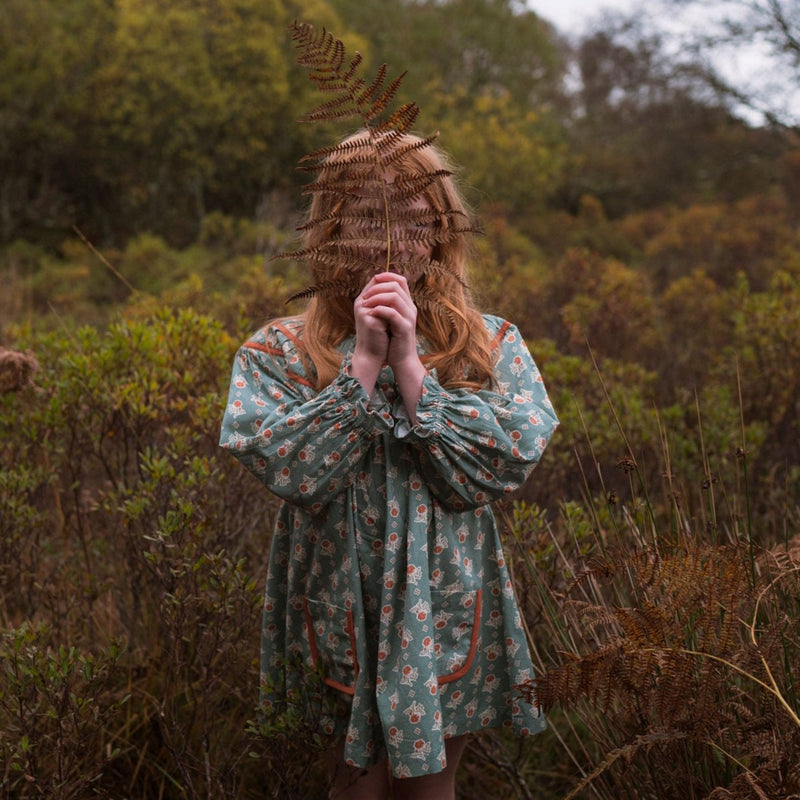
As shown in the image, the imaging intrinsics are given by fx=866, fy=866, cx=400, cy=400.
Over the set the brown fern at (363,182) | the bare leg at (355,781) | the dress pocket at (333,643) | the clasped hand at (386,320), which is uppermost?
the brown fern at (363,182)

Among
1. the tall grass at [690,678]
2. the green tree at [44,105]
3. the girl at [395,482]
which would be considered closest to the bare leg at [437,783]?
the girl at [395,482]

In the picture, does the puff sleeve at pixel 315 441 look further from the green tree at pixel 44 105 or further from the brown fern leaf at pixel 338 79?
the green tree at pixel 44 105

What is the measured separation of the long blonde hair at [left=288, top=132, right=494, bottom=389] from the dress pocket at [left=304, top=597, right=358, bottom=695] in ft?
1.57

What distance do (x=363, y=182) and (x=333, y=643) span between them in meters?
0.94

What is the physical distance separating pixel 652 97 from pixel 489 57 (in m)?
5.62

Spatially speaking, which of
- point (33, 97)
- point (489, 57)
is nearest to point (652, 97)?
point (489, 57)

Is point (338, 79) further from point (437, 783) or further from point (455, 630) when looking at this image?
point (437, 783)

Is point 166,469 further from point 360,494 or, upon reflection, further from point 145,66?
point 145,66

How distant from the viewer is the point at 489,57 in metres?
23.1

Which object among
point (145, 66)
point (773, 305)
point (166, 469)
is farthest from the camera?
point (145, 66)

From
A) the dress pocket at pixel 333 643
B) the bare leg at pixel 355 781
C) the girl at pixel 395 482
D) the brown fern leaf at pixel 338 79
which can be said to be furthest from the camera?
the bare leg at pixel 355 781

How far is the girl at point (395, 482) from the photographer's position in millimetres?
1666

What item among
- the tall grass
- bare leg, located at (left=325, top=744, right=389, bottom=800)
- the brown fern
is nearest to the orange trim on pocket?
the tall grass

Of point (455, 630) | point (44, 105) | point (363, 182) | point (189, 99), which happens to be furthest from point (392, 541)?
point (44, 105)
